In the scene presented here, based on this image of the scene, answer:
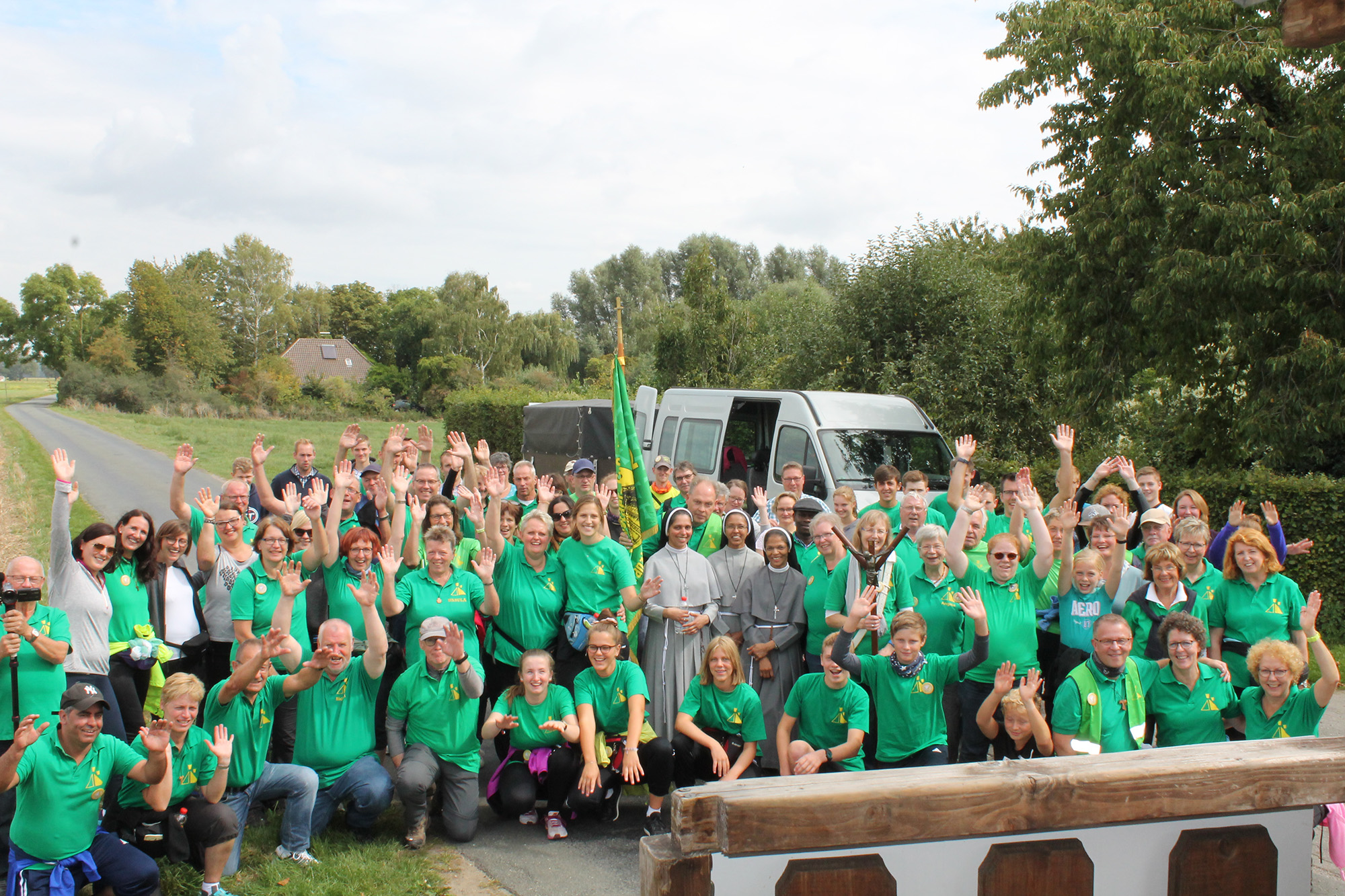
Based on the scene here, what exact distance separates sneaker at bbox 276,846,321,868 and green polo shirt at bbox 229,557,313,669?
1.10m

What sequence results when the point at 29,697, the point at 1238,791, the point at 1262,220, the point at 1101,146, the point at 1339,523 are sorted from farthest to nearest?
the point at 1101,146 → the point at 1262,220 → the point at 1339,523 → the point at 29,697 → the point at 1238,791

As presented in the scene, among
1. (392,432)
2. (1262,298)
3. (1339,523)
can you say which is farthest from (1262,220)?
(392,432)

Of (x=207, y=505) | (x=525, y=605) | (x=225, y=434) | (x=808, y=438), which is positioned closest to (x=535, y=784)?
(x=525, y=605)

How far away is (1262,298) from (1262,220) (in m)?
0.97

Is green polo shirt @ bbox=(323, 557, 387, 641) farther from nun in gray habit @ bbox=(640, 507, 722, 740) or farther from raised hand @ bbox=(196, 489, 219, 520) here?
nun in gray habit @ bbox=(640, 507, 722, 740)

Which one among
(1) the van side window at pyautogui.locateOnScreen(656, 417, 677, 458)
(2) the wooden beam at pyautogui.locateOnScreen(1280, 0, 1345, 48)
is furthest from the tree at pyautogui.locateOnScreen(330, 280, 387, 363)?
(2) the wooden beam at pyautogui.locateOnScreen(1280, 0, 1345, 48)

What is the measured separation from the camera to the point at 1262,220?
37.6 feet

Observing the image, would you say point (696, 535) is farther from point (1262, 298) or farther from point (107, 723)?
point (1262, 298)

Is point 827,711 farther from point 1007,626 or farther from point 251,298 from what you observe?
point 251,298

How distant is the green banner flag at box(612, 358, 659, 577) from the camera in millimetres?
7352

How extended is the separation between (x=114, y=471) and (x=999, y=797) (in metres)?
29.7

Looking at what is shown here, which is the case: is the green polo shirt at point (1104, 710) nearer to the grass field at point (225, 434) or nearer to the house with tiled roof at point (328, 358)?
the grass field at point (225, 434)

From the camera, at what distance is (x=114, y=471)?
89.2ft

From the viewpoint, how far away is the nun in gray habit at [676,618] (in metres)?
6.63
